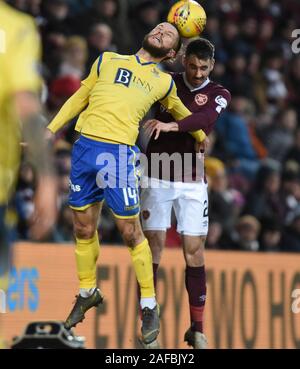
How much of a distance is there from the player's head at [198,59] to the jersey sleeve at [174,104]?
45 cm

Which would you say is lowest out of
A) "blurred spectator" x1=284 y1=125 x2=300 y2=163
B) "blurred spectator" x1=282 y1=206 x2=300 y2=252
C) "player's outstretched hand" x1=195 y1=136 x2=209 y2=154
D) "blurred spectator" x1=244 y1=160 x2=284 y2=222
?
"blurred spectator" x1=282 y1=206 x2=300 y2=252

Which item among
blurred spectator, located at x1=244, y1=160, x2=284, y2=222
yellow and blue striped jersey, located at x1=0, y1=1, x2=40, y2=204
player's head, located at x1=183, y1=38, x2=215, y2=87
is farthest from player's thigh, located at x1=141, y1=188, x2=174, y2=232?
blurred spectator, located at x1=244, y1=160, x2=284, y2=222

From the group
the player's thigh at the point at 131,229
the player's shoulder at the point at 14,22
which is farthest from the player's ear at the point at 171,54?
the player's shoulder at the point at 14,22

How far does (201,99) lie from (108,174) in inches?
49.0

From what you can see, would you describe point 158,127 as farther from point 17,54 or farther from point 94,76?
point 17,54

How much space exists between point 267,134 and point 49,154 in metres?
11.4

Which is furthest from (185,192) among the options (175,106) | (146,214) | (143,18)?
(143,18)

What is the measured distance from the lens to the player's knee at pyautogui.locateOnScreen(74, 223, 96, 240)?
32.1 ft

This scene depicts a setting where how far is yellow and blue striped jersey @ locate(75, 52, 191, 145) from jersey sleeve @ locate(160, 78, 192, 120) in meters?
0.01

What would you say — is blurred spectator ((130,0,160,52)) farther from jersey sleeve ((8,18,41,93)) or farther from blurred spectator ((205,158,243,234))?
jersey sleeve ((8,18,41,93))

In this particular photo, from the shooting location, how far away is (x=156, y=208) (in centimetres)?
1052

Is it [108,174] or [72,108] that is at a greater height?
[72,108]

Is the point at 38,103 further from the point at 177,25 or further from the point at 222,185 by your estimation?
the point at 222,185
